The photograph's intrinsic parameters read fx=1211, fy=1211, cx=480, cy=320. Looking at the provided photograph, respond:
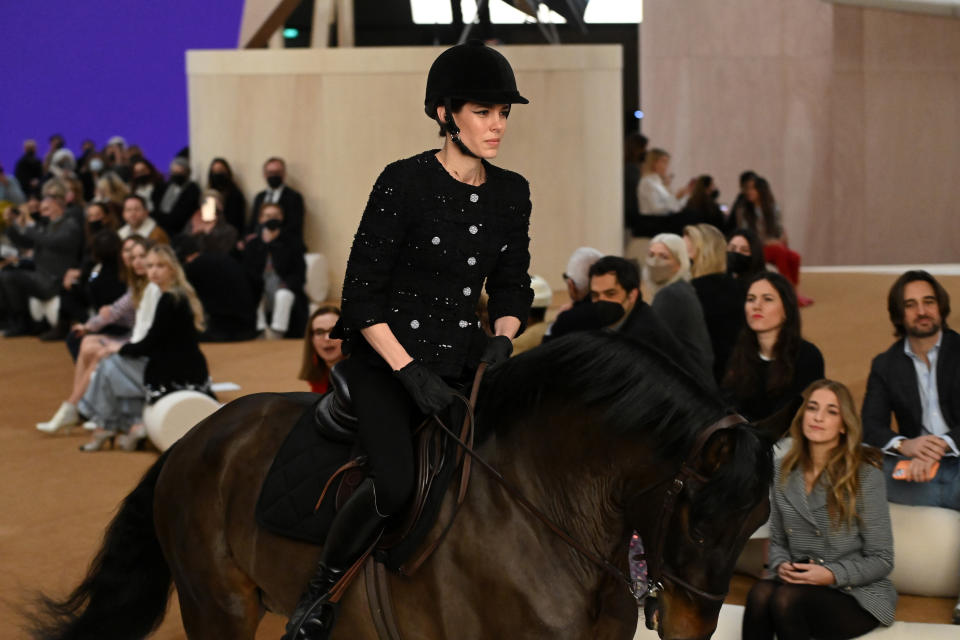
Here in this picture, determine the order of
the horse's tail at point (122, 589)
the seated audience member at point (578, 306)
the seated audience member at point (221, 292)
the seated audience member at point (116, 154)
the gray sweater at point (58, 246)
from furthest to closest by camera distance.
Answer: the seated audience member at point (116, 154) < the gray sweater at point (58, 246) < the seated audience member at point (221, 292) < the seated audience member at point (578, 306) < the horse's tail at point (122, 589)

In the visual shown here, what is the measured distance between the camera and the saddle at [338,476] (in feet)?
11.0

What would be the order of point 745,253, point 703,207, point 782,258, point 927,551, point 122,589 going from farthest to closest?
1. point 703,207
2. point 782,258
3. point 745,253
4. point 927,551
5. point 122,589

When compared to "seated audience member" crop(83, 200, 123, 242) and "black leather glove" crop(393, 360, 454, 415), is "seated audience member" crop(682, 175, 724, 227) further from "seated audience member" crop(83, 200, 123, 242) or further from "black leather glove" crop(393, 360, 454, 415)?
"black leather glove" crop(393, 360, 454, 415)

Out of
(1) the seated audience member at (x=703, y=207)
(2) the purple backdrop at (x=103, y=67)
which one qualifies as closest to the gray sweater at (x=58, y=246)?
(1) the seated audience member at (x=703, y=207)

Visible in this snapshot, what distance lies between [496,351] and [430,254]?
329 mm

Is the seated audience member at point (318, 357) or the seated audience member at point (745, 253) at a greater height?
the seated audience member at point (745, 253)

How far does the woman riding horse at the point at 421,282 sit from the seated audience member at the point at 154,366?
5.56 metres

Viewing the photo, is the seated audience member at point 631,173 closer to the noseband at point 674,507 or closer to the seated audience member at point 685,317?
the seated audience member at point 685,317

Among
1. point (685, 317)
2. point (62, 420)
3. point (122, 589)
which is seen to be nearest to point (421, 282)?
point (122, 589)

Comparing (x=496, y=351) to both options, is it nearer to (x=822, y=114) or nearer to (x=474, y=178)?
(x=474, y=178)

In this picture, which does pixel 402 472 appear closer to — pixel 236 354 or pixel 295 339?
pixel 236 354

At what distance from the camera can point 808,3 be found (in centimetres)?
1902

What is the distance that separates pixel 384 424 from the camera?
336 cm

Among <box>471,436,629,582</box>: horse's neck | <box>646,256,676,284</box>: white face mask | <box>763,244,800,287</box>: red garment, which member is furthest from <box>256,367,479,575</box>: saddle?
<box>763,244,800,287</box>: red garment
